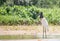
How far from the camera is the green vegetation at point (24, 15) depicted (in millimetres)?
16430

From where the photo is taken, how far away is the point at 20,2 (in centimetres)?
1853

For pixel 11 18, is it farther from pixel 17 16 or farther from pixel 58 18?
pixel 58 18

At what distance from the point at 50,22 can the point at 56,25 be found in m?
0.68

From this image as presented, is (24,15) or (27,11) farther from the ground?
(27,11)

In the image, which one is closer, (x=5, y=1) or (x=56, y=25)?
(x=56, y=25)

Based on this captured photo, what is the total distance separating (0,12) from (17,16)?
4.28 ft

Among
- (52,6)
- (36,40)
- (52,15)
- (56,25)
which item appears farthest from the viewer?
(52,6)

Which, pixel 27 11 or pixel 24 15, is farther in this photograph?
pixel 27 11

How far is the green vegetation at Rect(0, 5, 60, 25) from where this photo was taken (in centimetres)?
1643

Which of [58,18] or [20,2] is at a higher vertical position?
[20,2]

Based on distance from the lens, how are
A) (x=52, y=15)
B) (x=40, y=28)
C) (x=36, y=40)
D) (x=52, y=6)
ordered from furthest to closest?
(x=52, y=6) < (x=52, y=15) < (x=40, y=28) < (x=36, y=40)

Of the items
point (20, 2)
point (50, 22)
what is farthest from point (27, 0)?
point (50, 22)

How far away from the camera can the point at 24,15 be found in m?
17.3

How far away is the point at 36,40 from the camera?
31.4 feet
